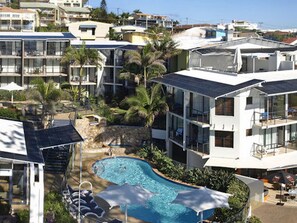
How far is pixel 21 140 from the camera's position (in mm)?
18969

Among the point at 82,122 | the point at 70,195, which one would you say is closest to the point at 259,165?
the point at 70,195

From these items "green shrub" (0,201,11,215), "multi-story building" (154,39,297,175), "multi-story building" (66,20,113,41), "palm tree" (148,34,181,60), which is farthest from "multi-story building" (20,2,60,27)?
"green shrub" (0,201,11,215)

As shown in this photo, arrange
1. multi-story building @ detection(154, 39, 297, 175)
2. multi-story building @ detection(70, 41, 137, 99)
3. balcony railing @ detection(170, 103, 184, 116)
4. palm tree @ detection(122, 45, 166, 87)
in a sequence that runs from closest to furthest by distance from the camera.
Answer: multi-story building @ detection(154, 39, 297, 175) → balcony railing @ detection(170, 103, 184, 116) → palm tree @ detection(122, 45, 166, 87) → multi-story building @ detection(70, 41, 137, 99)

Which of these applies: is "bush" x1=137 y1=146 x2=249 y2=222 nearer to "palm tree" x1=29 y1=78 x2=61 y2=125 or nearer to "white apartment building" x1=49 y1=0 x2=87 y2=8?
"palm tree" x1=29 y1=78 x2=61 y2=125

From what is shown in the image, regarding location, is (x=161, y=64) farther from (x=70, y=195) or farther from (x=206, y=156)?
(x=70, y=195)

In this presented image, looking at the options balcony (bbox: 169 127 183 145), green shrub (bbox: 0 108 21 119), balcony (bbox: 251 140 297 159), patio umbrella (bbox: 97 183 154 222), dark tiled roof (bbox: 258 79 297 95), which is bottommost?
patio umbrella (bbox: 97 183 154 222)

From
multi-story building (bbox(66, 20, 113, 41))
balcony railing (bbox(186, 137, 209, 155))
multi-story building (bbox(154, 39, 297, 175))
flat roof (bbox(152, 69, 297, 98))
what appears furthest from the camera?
multi-story building (bbox(66, 20, 113, 41))

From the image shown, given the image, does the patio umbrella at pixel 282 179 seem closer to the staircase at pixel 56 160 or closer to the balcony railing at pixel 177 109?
the balcony railing at pixel 177 109

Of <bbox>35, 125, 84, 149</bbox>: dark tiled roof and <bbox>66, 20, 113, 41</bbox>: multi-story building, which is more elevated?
<bbox>66, 20, 113, 41</bbox>: multi-story building

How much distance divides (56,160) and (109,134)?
744 centimetres

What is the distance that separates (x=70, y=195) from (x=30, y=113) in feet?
52.4

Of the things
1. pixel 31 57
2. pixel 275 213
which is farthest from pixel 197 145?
pixel 31 57

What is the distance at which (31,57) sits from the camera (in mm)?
47000

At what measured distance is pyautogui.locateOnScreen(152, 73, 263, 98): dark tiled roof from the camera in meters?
27.6
